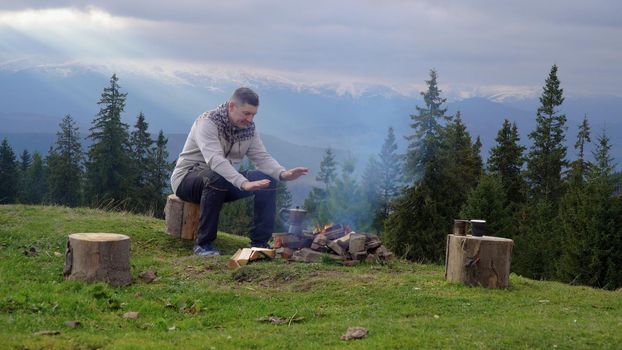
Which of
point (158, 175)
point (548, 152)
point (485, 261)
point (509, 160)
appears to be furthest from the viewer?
point (158, 175)

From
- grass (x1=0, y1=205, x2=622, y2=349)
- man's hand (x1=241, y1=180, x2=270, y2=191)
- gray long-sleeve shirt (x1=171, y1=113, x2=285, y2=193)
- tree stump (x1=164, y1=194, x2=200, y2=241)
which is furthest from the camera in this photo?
tree stump (x1=164, y1=194, x2=200, y2=241)

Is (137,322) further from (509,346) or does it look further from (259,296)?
(509,346)

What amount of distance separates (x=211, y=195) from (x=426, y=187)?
3285 centimetres

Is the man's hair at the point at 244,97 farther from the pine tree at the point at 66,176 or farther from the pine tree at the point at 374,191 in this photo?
the pine tree at the point at 66,176

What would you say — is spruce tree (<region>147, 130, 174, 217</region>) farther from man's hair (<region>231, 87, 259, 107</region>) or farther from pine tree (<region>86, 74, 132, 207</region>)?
man's hair (<region>231, 87, 259, 107</region>)

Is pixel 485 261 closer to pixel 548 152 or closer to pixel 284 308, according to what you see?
pixel 284 308

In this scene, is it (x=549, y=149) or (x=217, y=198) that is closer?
(x=217, y=198)

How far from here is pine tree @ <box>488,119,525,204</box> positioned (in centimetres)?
5209

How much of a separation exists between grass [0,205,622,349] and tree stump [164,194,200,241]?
115 centimetres

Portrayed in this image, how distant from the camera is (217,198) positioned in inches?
365

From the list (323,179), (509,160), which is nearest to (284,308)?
(509,160)

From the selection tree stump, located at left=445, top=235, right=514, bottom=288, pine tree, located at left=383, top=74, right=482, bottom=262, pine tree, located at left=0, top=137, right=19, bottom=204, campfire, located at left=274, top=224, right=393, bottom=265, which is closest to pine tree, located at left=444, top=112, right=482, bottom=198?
pine tree, located at left=383, top=74, right=482, bottom=262

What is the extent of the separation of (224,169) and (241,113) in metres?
0.94

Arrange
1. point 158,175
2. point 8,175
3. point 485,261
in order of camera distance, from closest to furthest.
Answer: point 485,261 < point 158,175 < point 8,175
